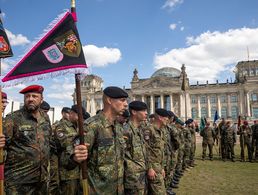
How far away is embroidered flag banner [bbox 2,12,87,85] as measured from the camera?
10.00 feet

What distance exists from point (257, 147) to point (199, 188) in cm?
777

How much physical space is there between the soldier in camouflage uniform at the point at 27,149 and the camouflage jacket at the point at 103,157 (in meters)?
1.02

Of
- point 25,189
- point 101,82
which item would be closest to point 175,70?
point 101,82

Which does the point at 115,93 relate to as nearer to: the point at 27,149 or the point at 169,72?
the point at 27,149

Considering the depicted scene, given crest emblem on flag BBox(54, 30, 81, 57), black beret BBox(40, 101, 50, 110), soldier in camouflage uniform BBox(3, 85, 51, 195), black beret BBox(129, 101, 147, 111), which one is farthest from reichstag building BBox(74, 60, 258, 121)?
crest emblem on flag BBox(54, 30, 81, 57)

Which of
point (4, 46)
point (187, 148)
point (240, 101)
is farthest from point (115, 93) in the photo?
point (240, 101)

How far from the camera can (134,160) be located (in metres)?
4.07

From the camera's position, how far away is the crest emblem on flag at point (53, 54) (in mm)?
3049

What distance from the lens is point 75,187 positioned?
15.5 ft

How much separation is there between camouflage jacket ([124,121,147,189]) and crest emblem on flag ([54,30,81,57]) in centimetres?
167

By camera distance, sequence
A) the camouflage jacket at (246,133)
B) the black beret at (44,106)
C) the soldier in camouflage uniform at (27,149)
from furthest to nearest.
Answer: the camouflage jacket at (246,133)
the black beret at (44,106)
the soldier in camouflage uniform at (27,149)

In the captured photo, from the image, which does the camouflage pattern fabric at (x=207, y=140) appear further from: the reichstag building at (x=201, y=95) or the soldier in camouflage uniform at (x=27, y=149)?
the reichstag building at (x=201, y=95)

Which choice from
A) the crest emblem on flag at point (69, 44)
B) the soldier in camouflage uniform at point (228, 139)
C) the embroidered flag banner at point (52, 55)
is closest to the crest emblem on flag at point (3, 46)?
the embroidered flag banner at point (52, 55)

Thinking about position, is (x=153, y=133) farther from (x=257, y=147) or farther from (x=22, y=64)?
(x=257, y=147)
